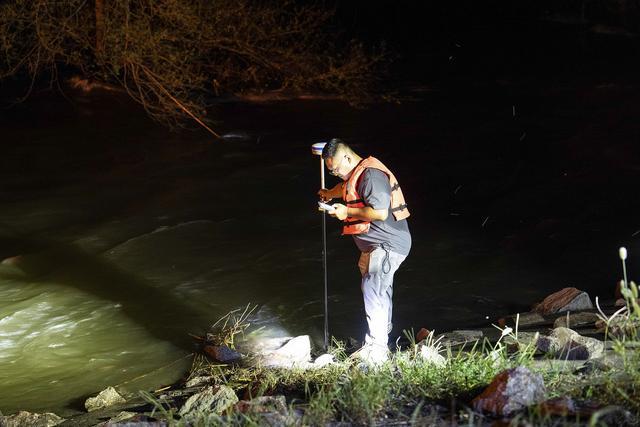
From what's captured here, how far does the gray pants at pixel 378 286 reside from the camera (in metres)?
7.06

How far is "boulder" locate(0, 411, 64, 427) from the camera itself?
6703 millimetres

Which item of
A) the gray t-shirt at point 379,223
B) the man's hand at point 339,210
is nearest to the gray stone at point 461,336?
the gray t-shirt at point 379,223

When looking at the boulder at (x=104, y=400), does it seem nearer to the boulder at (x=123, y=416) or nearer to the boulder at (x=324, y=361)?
the boulder at (x=123, y=416)

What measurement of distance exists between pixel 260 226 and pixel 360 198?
6.00 metres

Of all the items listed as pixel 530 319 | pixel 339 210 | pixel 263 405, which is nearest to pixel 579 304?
pixel 530 319

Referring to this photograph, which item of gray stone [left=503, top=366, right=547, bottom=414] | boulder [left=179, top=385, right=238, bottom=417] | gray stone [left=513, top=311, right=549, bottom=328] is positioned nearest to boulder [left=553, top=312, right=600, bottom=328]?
gray stone [left=513, top=311, right=549, bottom=328]

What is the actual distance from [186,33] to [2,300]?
7.87 m

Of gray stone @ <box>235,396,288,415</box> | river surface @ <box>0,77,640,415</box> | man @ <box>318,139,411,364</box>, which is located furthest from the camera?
river surface @ <box>0,77,640,415</box>

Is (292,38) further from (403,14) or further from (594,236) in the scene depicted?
(403,14)

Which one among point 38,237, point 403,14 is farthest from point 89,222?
point 403,14

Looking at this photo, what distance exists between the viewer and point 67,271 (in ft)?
36.1

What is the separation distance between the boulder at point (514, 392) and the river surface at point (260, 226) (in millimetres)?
3846

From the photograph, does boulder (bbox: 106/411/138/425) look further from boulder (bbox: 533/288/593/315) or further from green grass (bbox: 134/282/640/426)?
boulder (bbox: 533/288/593/315)

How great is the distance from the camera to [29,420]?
6797 mm
